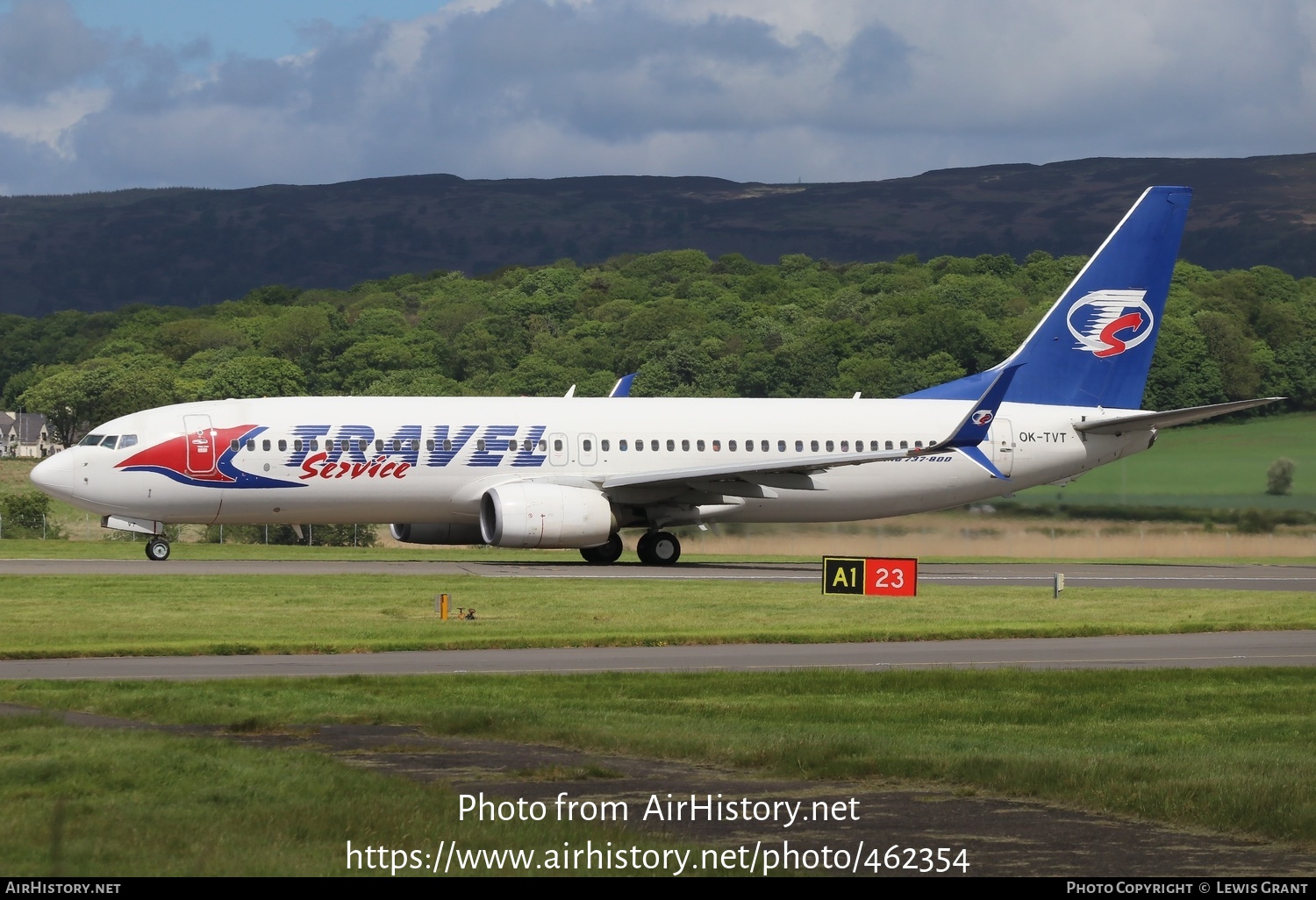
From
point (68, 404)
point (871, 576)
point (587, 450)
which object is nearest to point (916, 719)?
point (871, 576)

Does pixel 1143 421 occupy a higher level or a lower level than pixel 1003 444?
higher

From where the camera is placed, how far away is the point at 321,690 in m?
19.4

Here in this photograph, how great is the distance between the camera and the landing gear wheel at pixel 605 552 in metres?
44.3

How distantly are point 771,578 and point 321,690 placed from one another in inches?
810

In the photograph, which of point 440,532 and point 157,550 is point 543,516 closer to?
point 440,532

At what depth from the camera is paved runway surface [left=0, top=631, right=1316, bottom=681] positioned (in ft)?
71.8

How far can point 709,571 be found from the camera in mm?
41938

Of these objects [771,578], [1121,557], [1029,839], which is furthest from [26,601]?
[1121,557]

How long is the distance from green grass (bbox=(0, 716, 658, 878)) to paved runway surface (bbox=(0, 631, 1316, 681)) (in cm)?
667

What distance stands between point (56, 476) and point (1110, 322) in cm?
2673

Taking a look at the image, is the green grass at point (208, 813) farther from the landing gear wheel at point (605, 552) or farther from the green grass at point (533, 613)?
the landing gear wheel at point (605, 552)

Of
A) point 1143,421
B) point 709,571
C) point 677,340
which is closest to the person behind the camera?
point 709,571

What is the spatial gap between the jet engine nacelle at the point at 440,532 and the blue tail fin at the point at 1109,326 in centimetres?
1288

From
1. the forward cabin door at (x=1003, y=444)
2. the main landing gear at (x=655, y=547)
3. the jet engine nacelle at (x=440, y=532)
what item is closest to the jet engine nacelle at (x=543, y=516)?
the jet engine nacelle at (x=440, y=532)
